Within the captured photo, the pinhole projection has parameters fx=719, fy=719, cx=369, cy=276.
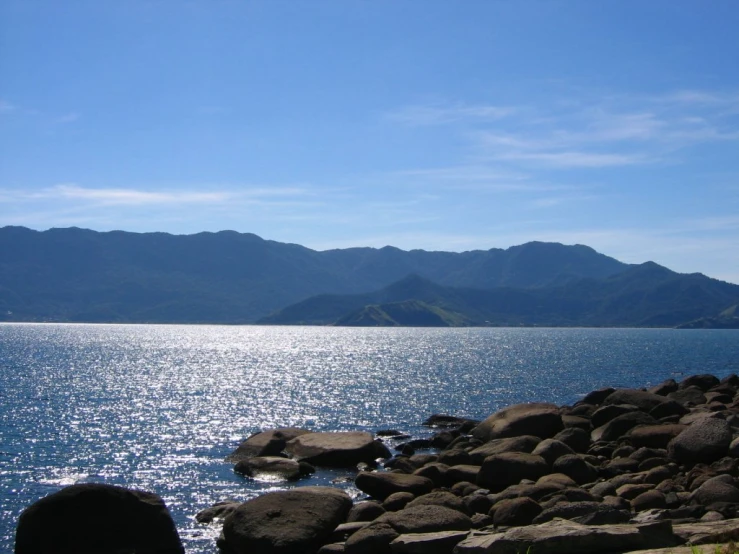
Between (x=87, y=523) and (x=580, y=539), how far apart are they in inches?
581

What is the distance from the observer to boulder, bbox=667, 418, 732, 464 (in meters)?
28.1

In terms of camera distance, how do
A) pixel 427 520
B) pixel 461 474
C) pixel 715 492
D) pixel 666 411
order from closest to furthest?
1. pixel 427 520
2. pixel 715 492
3. pixel 461 474
4. pixel 666 411

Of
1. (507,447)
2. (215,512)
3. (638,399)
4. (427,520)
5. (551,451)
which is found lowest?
(215,512)

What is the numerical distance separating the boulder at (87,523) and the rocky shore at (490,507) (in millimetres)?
31

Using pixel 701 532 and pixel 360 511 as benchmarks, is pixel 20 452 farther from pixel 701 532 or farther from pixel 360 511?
pixel 701 532

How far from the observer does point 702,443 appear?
2828 cm

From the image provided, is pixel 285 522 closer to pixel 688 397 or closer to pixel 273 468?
pixel 273 468

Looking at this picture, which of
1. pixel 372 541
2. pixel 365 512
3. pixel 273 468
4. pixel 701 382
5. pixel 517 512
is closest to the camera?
pixel 372 541

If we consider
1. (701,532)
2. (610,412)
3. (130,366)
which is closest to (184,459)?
(610,412)

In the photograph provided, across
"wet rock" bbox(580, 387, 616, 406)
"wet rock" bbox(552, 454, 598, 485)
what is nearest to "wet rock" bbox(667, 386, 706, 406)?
"wet rock" bbox(580, 387, 616, 406)

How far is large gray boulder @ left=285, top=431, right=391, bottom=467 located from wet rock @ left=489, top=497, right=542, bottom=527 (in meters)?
17.2

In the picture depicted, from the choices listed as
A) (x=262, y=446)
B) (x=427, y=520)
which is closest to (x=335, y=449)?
(x=262, y=446)

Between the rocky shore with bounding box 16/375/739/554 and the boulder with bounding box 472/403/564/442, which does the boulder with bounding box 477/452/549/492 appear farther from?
the boulder with bounding box 472/403/564/442

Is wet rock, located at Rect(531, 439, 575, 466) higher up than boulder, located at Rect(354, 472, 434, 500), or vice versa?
wet rock, located at Rect(531, 439, 575, 466)
